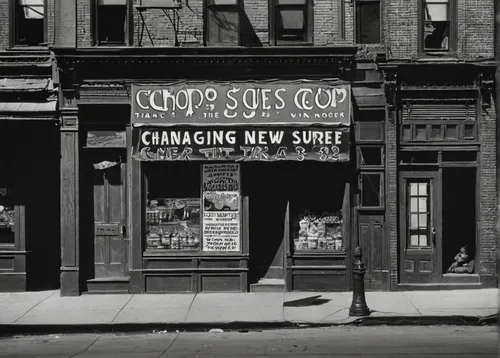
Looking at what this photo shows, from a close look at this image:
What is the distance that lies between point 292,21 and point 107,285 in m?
6.95

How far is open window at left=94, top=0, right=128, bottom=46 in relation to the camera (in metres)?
15.0

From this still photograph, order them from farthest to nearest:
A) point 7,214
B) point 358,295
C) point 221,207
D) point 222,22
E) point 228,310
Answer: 1. point 7,214
2. point 222,22
3. point 221,207
4. point 228,310
5. point 358,295

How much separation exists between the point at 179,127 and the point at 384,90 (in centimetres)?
441

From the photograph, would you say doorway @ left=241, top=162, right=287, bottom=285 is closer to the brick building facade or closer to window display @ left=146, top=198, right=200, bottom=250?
the brick building facade

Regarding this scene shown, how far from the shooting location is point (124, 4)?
15.0 m

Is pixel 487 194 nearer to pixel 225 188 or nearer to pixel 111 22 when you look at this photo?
pixel 225 188

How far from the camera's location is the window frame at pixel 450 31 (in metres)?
14.9

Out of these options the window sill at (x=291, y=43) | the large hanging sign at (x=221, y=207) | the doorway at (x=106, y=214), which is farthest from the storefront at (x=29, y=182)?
the window sill at (x=291, y=43)

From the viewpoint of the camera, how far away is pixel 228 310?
509 inches

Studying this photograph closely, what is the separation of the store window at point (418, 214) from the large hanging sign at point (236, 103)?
240 cm

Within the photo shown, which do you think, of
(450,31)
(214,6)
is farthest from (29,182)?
(450,31)

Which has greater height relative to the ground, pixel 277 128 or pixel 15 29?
pixel 15 29

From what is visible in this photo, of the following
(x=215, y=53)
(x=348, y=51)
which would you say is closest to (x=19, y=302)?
(x=215, y=53)

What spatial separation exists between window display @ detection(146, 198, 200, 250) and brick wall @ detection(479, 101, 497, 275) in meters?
6.09
